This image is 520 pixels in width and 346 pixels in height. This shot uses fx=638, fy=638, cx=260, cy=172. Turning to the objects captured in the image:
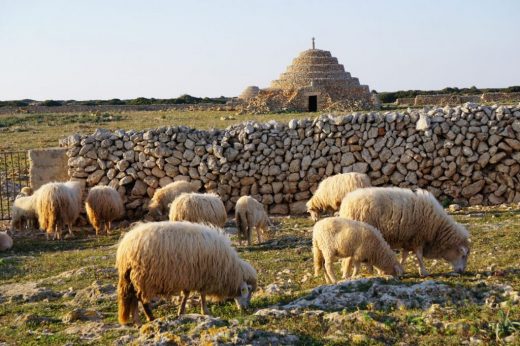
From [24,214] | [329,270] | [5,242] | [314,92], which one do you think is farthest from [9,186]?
[314,92]

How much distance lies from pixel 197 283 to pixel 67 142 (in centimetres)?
1011

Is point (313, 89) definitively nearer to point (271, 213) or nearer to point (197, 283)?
point (271, 213)

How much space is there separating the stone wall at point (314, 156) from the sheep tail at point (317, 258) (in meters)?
6.61

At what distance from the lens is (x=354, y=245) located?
770 cm

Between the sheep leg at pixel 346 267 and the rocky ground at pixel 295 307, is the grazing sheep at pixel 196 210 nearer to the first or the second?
the rocky ground at pixel 295 307

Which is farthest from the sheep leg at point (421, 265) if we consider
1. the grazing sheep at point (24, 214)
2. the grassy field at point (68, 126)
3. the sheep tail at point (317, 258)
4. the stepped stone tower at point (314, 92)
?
the stepped stone tower at point (314, 92)

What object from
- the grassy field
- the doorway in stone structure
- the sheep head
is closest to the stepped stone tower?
the doorway in stone structure

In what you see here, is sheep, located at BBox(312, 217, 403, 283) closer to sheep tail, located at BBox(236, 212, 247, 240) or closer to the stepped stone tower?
sheep tail, located at BBox(236, 212, 247, 240)

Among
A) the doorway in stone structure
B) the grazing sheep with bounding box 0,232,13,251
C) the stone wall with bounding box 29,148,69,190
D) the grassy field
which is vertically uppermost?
the doorway in stone structure

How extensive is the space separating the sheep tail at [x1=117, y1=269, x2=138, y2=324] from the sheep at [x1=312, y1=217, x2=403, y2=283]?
247cm

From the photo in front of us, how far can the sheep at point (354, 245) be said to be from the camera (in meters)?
7.69

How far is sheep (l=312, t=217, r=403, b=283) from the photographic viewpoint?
7.69 metres

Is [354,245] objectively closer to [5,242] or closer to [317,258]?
[317,258]

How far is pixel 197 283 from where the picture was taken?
264 inches
